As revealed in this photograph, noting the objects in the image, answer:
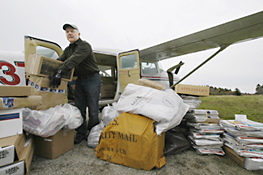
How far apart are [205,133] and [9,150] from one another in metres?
2.18

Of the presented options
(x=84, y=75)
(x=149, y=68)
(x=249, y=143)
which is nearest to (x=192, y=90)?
(x=249, y=143)

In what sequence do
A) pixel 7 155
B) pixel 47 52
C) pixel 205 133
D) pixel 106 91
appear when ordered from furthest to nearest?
pixel 106 91
pixel 47 52
pixel 205 133
pixel 7 155

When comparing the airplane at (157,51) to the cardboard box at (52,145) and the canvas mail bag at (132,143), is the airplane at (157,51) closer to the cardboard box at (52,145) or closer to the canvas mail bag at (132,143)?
the cardboard box at (52,145)

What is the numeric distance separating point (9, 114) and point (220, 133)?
257 cm

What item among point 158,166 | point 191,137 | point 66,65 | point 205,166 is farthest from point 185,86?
point 66,65

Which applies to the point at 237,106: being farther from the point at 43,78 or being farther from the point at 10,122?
the point at 10,122

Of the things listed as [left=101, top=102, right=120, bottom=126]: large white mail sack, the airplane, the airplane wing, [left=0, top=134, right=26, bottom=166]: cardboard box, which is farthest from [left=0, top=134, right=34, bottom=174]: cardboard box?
the airplane wing

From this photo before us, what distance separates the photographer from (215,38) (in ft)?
10.4

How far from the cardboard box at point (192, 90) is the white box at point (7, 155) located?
2.24 m

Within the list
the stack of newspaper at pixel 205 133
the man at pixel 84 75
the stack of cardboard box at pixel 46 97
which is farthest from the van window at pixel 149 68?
the stack of cardboard box at pixel 46 97

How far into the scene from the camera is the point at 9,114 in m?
1.19

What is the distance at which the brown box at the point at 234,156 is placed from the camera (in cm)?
153

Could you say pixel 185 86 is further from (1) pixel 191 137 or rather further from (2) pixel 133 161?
(2) pixel 133 161

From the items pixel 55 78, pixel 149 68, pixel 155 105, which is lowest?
pixel 155 105
